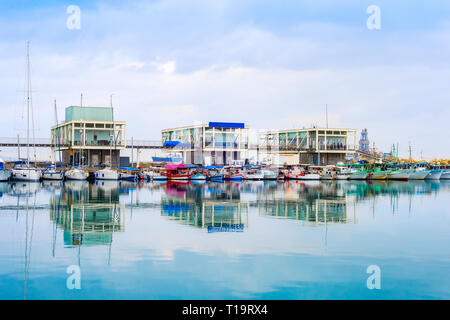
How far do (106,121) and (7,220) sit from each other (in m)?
88.2

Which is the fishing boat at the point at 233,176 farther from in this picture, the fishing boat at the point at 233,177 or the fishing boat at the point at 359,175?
the fishing boat at the point at 359,175

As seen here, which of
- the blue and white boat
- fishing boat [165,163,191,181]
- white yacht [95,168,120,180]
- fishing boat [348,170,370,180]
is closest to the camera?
white yacht [95,168,120,180]

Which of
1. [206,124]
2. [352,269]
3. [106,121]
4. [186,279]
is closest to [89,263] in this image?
[186,279]

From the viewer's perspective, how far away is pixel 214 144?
132m

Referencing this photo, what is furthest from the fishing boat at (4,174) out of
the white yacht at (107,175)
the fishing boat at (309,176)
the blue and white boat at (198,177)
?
the fishing boat at (309,176)

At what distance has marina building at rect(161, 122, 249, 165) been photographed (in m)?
131

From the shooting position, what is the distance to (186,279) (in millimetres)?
18422

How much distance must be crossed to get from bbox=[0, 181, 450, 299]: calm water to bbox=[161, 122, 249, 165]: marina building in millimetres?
89469

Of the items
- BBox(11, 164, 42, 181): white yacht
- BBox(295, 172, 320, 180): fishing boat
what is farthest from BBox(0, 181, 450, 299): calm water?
BBox(295, 172, 320, 180): fishing boat

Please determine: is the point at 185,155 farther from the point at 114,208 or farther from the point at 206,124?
the point at 114,208

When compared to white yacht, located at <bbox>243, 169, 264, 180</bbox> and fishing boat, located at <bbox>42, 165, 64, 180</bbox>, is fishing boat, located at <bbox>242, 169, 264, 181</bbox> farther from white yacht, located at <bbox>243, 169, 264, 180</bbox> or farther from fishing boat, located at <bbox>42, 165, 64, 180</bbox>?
fishing boat, located at <bbox>42, 165, 64, 180</bbox>

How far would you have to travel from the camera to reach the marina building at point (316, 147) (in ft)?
472

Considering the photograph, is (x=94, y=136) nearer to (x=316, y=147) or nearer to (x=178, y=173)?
(x=178, y=173)

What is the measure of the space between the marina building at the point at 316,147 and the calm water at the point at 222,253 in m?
103
